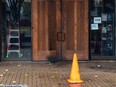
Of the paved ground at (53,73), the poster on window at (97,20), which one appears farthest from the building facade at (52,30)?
the paved ground at (53,73)

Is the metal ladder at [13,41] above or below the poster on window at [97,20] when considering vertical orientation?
below

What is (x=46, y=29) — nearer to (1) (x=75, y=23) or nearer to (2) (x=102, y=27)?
(1) (x=75, y=23)

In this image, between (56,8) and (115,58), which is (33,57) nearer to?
(56,8)

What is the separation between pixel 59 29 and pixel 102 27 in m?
1.70

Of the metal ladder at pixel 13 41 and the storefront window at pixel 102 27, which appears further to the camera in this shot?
the storefront window at pixel 102 27

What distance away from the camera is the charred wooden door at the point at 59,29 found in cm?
1473

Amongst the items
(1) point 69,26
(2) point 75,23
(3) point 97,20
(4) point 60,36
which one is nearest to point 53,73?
(4) point 60,36

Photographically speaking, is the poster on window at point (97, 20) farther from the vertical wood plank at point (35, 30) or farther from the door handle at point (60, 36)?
the vertical wood plank at point (35, 30)

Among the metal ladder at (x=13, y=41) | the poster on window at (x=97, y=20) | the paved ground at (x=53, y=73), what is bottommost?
the paved ground at (x=53, y=73)

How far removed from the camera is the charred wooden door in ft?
48.3

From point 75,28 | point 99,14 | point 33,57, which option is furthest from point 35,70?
point 99,14

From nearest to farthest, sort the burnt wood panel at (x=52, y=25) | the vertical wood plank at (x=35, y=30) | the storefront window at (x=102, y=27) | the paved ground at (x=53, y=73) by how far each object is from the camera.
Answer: the paved ground at (x=53, y=73) < the vertical wood plank at (x=35, y=30) < the burnt wood panel at (x=52, y=25) < the storefront window at (x=102, y=27)

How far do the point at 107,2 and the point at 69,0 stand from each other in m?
1.49

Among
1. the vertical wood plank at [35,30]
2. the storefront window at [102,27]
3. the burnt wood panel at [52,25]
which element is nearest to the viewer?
the vertical wood plank at [35,30]
